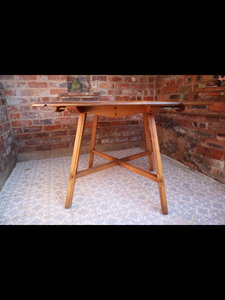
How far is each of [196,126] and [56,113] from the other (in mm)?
1967

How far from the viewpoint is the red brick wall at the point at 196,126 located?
1.83m

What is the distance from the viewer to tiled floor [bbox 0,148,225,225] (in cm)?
136

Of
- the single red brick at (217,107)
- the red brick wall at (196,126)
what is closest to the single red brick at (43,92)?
the red brick wall at (196,126)

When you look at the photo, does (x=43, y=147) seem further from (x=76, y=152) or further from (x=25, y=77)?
(x=76, y=152)

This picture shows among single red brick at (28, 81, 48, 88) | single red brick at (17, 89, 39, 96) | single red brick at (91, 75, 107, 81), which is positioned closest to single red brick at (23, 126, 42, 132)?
single red brick at (17, 89, 39, 96)

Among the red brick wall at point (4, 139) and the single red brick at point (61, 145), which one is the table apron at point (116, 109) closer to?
the red brick wall at point (4, 139)

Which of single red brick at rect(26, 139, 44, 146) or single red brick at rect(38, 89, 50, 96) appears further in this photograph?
single red brick at rect(26, 139, 44, 146)

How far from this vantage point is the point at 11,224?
131cm

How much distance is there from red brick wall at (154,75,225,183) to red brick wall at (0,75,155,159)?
1.81 feet

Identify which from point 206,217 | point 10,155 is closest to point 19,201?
point 10,155

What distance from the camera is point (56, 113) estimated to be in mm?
2701

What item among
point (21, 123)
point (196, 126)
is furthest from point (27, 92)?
point (196, 126)

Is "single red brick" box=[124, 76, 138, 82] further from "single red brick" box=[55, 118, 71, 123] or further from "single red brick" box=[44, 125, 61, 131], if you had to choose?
"single red brick" box=[44, 125, 61, 131]
